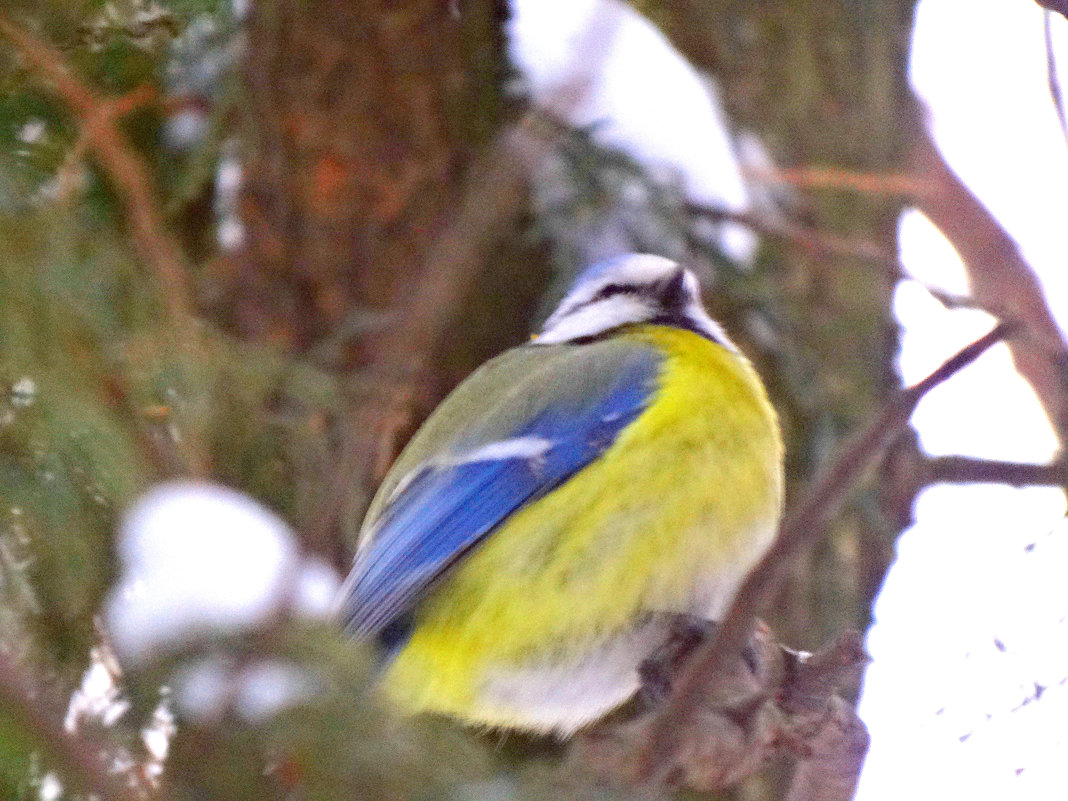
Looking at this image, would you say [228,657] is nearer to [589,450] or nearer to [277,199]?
[589,450]

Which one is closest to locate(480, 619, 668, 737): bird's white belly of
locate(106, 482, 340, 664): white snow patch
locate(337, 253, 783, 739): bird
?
locate(337, 253, 783, 739): bird

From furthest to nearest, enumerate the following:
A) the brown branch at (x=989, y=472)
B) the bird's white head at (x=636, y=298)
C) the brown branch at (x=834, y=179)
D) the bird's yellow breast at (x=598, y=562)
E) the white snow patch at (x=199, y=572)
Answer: the brown branch at (x=834, y=179) < the bird's white head at (x=636, y=298) < the brown branch at (x=989, y=472) < the bird's yellow breast at (x=598, y=562) < the white snow patch at (x=199, y=572)

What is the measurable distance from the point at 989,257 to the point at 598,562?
219 cm

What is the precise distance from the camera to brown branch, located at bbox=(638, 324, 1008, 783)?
50.8 inches

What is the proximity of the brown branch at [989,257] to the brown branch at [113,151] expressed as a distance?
6.37 feet

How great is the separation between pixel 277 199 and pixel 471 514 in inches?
44.7

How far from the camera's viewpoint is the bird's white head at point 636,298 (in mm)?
2846

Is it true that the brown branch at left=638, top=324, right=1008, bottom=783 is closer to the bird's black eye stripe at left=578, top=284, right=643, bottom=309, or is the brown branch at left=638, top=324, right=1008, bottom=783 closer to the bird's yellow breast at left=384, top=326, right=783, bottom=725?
the bird's yellow breast at left=384, top=326, right=783, bottom=725

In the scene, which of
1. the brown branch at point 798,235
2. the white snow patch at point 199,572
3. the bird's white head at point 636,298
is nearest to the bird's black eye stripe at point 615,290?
the bird's white head at point 636,298

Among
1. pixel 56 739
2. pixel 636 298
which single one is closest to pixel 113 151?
pixel 636 298

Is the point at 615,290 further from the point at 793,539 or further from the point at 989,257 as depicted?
the point at 793,539

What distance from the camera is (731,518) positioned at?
7.47ft

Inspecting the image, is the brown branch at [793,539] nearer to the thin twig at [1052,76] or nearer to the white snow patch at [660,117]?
the thin twig at [1052,76]

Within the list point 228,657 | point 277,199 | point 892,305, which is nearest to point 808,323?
point 892,305
